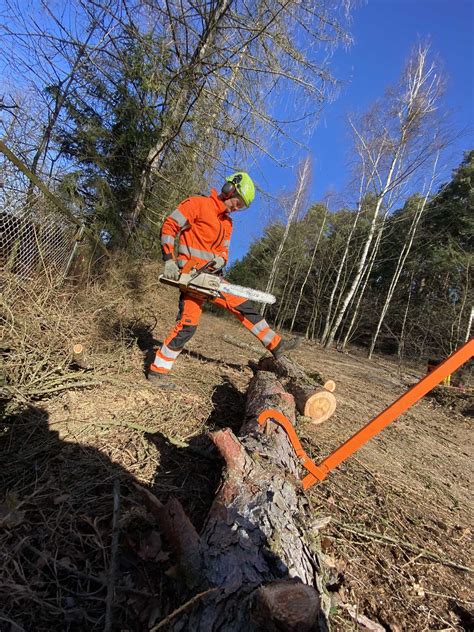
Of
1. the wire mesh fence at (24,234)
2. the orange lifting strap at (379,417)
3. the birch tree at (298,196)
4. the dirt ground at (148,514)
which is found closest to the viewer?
the dirt ground at (148,514)

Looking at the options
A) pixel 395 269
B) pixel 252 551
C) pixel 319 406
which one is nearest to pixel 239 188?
pixel 319 406

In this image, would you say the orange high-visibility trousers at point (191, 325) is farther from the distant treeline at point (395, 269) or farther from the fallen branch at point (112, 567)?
the distant treeline at point (395, 269)

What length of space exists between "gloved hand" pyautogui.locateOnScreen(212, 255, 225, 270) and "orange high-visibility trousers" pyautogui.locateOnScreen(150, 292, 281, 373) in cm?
30

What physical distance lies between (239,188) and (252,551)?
3.22m

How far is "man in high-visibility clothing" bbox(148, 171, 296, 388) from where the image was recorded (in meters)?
3.47

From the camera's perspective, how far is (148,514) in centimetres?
155

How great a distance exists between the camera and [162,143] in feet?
20.0

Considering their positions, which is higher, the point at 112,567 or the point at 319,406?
the point at 319,406

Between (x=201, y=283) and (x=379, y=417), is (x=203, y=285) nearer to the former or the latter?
(x=201, y=283)

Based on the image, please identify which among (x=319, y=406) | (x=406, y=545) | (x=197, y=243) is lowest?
(x=406, y=545)

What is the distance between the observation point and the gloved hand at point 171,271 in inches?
133

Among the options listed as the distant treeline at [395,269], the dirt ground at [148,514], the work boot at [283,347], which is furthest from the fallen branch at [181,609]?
the distant treeline at [395,269]

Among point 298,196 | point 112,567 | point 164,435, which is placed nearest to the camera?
point 112,567

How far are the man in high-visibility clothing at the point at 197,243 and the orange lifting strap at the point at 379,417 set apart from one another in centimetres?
147
